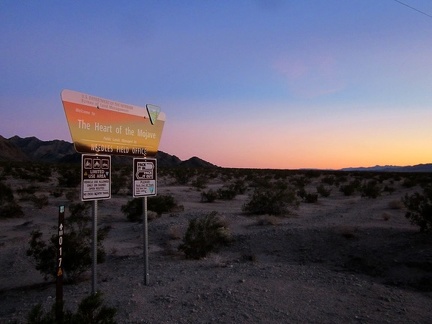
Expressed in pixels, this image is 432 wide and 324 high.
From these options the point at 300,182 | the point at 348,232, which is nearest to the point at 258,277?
the point at 348,232

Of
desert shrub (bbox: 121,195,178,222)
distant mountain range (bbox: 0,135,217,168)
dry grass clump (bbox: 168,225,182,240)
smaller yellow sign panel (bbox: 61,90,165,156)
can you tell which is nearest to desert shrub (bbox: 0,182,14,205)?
desert shrub (bbox: 121,195,178,222)

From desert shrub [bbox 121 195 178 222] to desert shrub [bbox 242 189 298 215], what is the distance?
11.5 ft

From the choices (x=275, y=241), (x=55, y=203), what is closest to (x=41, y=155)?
(x=55, y=203)

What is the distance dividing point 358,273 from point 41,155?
184 meters

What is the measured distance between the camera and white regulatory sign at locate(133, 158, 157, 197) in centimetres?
778

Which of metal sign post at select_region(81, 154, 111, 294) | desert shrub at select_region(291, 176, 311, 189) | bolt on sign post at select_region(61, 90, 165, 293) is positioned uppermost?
bolt on sign post at select_region(61, 90, 165, 293)

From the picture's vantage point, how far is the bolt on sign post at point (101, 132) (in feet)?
21.0

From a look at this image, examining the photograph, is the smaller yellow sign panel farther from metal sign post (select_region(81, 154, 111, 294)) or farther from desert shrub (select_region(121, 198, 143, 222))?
desert shrub (select_region(121, 198, 143, 222))

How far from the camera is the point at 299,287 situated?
7906 mm

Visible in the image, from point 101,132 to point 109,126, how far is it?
229mm

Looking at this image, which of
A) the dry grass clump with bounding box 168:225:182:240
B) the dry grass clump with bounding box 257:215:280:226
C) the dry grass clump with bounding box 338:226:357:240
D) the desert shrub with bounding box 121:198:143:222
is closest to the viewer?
the dry grass clump with bounding box 338:226:357:240

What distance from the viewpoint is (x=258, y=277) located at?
27.7 feet

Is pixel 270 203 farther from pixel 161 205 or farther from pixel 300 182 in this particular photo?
pixel 300 182

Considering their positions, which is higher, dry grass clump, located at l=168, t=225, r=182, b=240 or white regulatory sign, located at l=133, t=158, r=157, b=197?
white regulatory sign, located at l=133, t=158, r=157, b=197
